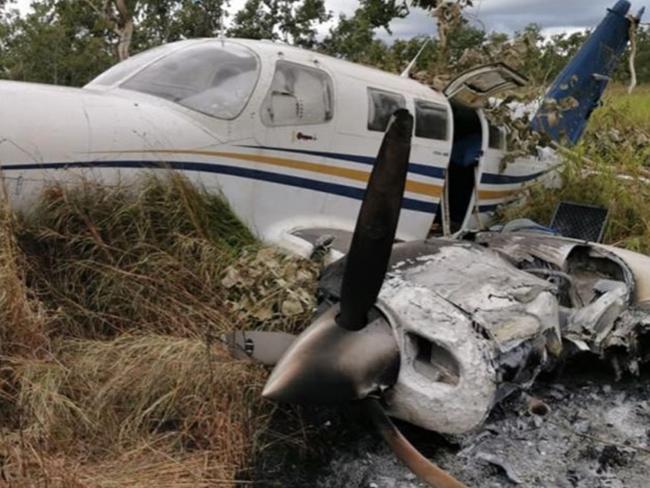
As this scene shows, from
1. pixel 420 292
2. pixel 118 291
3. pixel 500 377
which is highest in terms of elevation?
pixel 420 292

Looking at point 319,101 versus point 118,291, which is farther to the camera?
point 319,101

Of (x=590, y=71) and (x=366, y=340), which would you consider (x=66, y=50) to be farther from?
(x=366, y=340)

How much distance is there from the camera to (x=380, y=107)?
6453 mm

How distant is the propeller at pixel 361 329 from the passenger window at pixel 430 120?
3.56m

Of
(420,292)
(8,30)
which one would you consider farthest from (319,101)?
(8,30)

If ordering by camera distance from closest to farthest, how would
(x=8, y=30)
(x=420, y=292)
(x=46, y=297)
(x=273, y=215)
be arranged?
(x=420, y=292)
(x=46, y=297)
(x=273, y=215)
(x=8, y=30)

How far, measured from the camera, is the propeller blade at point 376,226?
3203mm

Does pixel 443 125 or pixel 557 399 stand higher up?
pixel 443 125

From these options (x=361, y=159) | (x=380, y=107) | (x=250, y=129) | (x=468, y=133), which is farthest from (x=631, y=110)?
(x=250, y=129)

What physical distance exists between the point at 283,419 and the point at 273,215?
84.9 inches

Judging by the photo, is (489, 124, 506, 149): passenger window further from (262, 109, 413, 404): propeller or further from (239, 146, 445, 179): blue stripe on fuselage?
(262, 109, 413, 404): propeller

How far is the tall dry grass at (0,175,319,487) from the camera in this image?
3.43 meters

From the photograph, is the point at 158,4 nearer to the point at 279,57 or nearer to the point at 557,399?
the point at 279,57

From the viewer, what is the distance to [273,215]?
5789 mm
